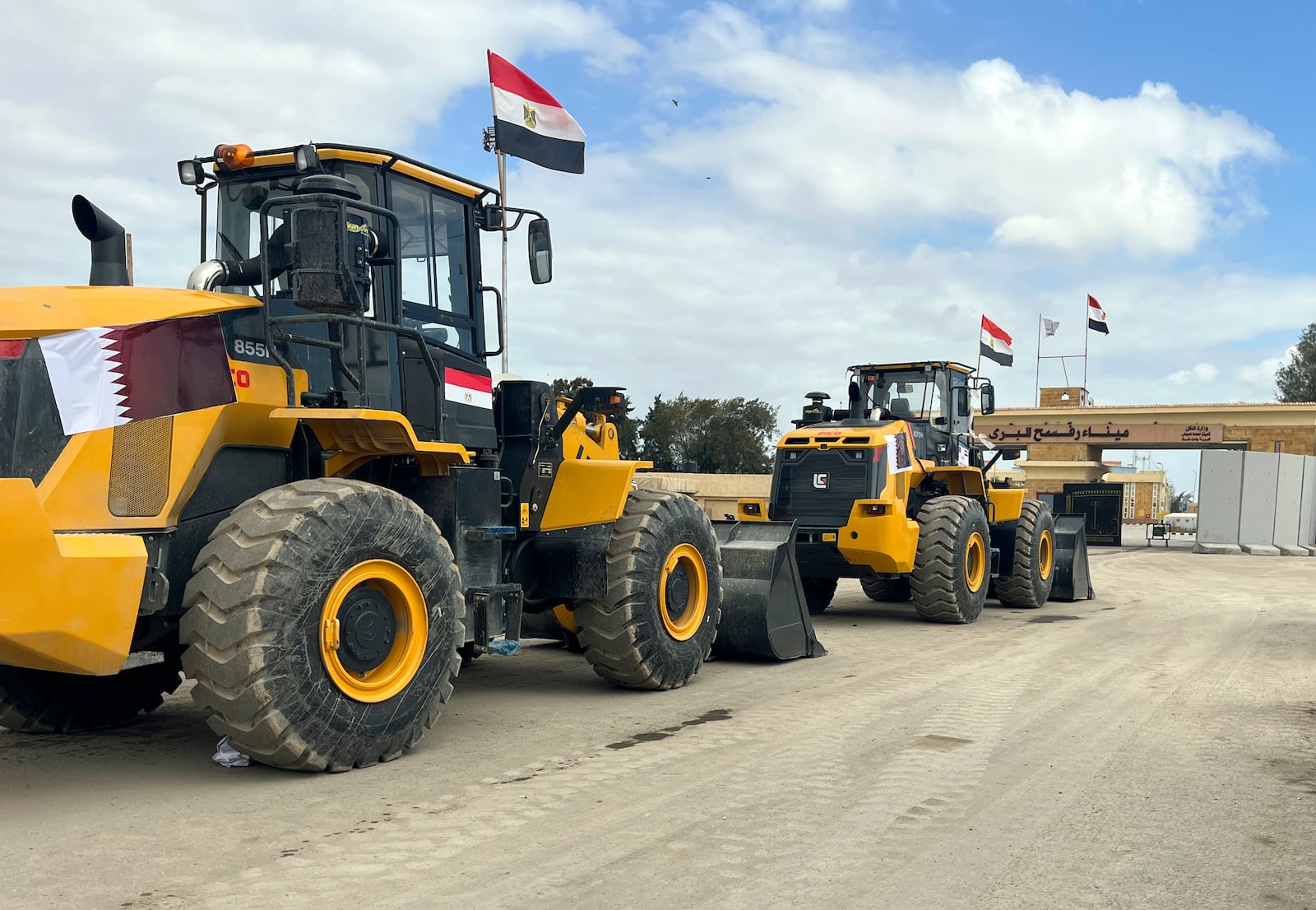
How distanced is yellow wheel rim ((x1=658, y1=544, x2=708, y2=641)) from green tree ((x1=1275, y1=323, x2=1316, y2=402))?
6800 centimetres

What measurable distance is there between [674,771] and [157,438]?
2.87 metres

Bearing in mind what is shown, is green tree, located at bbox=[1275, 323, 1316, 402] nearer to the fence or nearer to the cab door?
the fence

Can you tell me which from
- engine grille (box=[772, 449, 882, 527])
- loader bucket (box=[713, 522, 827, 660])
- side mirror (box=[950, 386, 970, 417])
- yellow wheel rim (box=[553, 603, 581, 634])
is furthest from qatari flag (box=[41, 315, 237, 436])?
side mirror (box=[950, 386, 970, 417])

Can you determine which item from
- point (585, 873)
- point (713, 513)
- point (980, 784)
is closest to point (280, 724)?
point (585, 873)

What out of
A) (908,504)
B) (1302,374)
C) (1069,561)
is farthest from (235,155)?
(1302,374)

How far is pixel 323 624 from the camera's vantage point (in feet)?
17.1

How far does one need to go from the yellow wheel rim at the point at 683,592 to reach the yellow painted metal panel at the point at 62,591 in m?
→ 3.72

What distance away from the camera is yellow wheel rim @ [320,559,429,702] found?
5.31 meters

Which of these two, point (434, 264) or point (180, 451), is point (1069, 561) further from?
point (180, 451)

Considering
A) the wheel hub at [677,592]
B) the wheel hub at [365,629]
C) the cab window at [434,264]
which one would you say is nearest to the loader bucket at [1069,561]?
the wheel hub at [677,592]

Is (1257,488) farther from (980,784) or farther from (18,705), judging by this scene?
(18,705)

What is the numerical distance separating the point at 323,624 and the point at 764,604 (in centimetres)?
458

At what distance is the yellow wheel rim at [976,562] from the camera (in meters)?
13.3

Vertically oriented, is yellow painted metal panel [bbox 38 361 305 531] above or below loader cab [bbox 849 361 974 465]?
below
